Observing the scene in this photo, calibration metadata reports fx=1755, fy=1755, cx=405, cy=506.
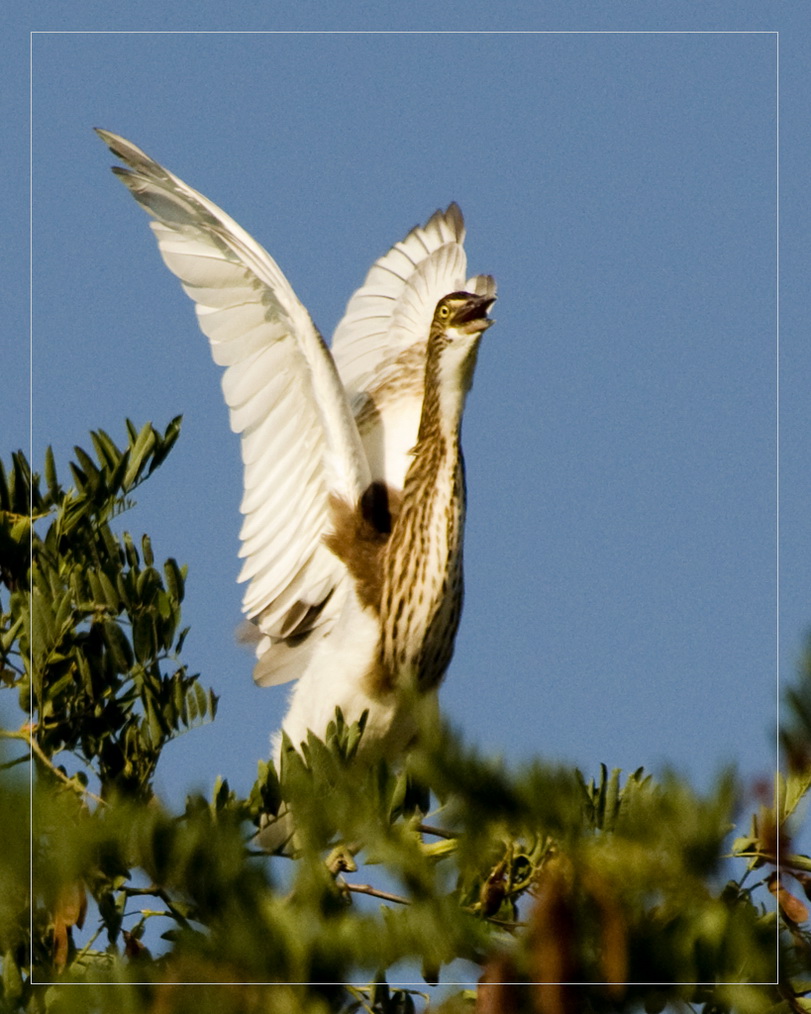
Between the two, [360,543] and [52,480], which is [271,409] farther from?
[52,480]

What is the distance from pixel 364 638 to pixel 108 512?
1004mm

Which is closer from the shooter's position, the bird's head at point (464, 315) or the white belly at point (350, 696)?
the white belly at point (350, 696)

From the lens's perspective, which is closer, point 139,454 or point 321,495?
point 139,454

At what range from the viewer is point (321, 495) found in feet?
14.4

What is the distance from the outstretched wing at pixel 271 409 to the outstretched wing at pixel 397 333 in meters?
0.33

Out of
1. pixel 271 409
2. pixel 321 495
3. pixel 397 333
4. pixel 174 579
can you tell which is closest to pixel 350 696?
pixel 321 495

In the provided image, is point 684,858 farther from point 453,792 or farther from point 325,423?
point 325,423

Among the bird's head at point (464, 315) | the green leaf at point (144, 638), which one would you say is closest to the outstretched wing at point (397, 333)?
the bird's head at point (464, 315)

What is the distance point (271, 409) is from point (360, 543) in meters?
0.42

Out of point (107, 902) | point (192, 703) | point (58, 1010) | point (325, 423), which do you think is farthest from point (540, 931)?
point (325, 423)

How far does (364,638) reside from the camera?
172 inches

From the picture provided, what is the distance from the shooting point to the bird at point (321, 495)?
13.6ft

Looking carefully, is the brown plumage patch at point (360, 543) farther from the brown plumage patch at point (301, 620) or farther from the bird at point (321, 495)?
the brown plumage patch at point (301, 620)

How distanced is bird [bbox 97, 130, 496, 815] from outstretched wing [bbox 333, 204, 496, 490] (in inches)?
5.2
